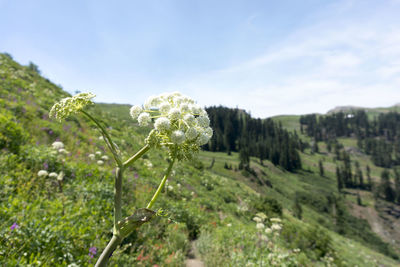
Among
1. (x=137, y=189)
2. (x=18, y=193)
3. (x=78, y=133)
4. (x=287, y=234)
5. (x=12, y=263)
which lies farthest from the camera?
(x=287, y=234)

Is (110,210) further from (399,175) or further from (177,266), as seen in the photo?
(399,175)

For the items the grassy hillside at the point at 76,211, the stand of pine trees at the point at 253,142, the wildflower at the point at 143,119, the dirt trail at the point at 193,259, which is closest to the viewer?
the wildflower at the point at 143,119

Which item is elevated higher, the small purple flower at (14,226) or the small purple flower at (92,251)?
the small purple flower at (14,226)

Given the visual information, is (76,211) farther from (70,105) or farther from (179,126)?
(179,126)

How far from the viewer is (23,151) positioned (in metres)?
6.85

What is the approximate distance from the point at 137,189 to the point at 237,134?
156 metres

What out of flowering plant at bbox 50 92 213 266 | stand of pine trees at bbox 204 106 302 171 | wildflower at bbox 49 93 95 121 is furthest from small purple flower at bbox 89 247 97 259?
stand of pine trees at bbox 204 106 302 171

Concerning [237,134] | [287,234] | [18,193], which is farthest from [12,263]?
[237,134]

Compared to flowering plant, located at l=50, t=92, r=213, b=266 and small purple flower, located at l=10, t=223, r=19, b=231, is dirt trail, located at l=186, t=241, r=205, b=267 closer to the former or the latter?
small purple flower, located at l=10, t=223, r=19, b=231

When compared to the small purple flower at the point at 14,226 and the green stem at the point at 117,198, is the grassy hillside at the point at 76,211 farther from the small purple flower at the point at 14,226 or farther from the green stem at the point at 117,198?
the green stem at the point at 117,198

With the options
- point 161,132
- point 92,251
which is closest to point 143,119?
point 161,132

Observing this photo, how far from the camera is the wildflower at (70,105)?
4.99ft

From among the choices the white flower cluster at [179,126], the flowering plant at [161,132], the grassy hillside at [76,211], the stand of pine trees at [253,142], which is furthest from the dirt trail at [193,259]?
the stand of pine trees at [253,142]

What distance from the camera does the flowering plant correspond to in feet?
4.54
